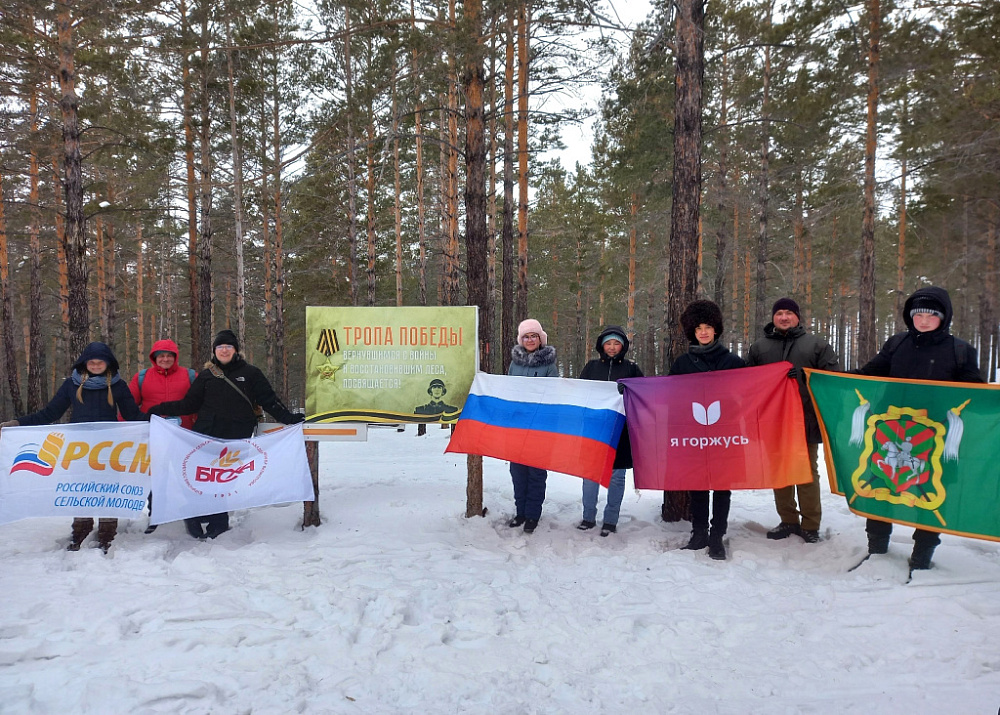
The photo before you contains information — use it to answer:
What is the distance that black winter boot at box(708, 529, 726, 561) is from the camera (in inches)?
193

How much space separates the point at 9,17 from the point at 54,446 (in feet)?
25.7

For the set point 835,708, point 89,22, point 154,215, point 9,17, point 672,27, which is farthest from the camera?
point 154,215

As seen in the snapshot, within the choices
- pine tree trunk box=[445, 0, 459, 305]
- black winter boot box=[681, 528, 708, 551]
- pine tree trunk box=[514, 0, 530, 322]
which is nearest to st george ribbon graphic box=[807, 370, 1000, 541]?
black winter boot box=[681, 528, 708, 551]

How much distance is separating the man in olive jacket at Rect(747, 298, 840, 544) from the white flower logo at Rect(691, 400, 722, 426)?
656 mm

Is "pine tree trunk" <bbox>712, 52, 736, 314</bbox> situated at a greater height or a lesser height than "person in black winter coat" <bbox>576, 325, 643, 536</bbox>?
greater

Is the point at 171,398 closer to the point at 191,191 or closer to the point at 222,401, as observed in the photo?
the point at 222,401

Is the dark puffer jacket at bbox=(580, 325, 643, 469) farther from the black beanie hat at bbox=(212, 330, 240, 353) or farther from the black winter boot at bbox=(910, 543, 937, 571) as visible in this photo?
the black beanie hat at bbox=(212, 330, 240, 353)

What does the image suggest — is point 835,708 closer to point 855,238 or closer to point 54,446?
point 54,446

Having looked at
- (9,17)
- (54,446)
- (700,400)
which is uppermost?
(9,17)

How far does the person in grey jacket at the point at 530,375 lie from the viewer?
5.78 meters

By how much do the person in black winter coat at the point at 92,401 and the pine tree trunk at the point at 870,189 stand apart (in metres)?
15.2

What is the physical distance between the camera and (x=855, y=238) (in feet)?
84.4

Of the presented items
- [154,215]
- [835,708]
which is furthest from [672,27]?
[154,215]

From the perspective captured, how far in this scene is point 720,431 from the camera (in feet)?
16.5
